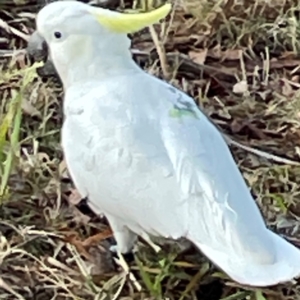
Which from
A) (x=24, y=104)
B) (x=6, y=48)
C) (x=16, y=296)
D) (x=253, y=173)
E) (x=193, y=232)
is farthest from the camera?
(x=6, y=48)

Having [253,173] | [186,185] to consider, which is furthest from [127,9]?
[186,185]

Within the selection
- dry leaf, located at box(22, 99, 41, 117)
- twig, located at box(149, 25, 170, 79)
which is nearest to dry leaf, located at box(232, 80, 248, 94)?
twig, located at box(149, 25, 170, 79)

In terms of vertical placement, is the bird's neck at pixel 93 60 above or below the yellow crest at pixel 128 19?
below

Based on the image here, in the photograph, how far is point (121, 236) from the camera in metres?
1.22

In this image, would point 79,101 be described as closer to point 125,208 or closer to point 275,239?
point 125,208

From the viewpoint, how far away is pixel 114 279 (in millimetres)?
1244

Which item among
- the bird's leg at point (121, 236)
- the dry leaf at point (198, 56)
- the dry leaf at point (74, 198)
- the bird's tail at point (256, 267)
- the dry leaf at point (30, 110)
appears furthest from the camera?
the dry leaf at point (198, 56)

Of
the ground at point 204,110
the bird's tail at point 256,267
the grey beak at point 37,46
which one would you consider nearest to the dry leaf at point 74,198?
the ground at point 204,110

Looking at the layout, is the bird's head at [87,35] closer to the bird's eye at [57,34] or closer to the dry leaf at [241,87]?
the bird's eye at [57,34]

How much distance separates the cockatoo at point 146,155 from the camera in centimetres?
106

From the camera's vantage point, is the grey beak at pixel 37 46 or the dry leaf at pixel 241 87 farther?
the dry leaf at pixel 241 87

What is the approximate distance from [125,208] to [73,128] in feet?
0.38

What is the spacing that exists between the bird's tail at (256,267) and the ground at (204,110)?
143 mm

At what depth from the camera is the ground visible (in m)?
1.24
